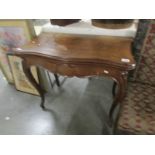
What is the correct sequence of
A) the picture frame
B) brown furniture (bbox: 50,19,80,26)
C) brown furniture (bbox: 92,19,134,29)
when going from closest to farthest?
brown furniture (bbox: 92,19,134,29), brown furniture (bbox: 50,19,80,26), the picture frame

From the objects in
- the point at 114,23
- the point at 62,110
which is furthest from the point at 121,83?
the point at 62,110

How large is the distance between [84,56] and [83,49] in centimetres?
11

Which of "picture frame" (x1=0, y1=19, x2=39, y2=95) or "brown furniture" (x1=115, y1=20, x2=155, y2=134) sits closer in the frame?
"brown furniture" (x1=115, y1=20, x2=155, y2=134)

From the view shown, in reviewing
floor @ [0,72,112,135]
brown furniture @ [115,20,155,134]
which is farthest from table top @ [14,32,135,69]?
floor @ [0,72,112,135]

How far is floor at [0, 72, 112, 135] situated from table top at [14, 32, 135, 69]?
2.51 ft

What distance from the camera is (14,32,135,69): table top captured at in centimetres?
95

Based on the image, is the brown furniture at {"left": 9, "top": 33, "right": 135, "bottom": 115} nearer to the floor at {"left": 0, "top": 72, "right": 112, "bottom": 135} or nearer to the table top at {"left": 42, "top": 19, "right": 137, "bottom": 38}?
the table top at {"left": 42, "top": 19, "right": 137, "bottom": 38}

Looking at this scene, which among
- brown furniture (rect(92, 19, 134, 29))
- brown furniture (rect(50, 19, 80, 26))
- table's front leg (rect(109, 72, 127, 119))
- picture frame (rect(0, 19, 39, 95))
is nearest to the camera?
table's front leg (rect(109, 72, 127, 119))

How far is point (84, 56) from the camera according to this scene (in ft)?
3.21

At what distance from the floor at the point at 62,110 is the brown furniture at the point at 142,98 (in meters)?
0.49

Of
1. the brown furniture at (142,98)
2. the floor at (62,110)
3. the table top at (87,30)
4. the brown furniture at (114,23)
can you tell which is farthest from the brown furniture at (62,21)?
the floor at (62,110)

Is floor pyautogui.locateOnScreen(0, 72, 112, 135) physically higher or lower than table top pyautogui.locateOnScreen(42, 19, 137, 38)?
lower

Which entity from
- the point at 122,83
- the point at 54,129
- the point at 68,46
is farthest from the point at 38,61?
the point at 54,129
